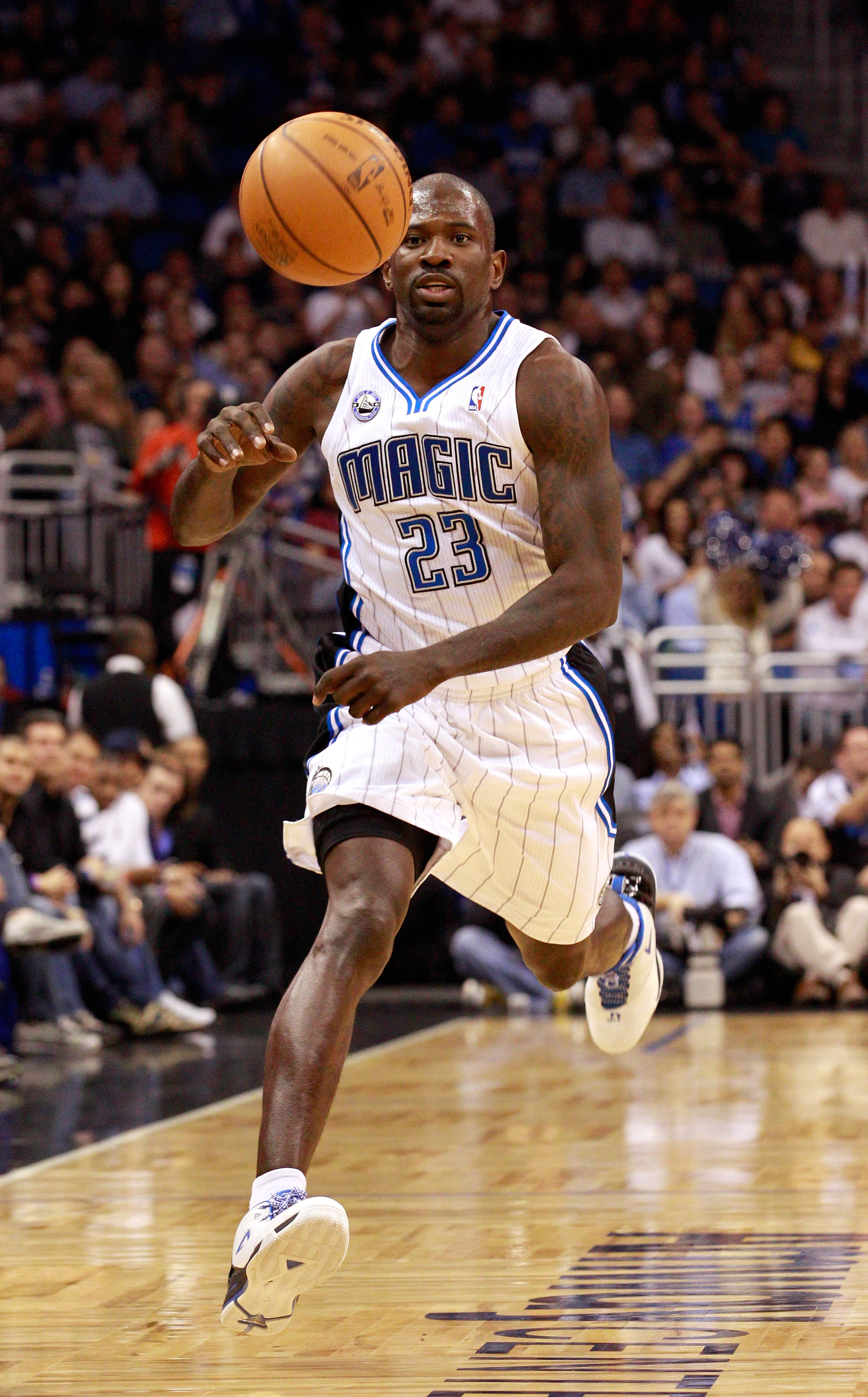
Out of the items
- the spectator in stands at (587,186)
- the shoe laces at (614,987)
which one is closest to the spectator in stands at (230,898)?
the shoe laces at (614,987)

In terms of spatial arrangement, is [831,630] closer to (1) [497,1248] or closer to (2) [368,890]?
(1) [497,1248]

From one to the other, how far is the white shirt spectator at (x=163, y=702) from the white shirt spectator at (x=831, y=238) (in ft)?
24.5

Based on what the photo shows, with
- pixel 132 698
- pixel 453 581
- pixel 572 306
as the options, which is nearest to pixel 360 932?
pixel 453 581

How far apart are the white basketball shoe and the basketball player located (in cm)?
72

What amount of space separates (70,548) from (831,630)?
460 centimetres

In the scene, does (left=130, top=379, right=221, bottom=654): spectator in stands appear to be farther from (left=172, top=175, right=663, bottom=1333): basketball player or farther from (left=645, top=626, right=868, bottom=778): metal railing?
(left=172, top=175, right=663, bottom=1333): basketball player

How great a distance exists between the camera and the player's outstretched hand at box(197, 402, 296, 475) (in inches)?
146

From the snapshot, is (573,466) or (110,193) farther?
(110,193)

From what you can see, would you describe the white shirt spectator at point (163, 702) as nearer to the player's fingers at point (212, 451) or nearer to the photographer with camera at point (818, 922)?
the photographer with camera at point (818, 922)

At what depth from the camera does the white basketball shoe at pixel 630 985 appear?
517cm

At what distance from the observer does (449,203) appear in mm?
4098

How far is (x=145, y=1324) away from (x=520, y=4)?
1537 cm

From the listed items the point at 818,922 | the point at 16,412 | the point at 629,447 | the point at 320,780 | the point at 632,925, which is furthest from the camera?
the point at 629,447

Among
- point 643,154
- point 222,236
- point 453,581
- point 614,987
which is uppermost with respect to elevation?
point 643,154
